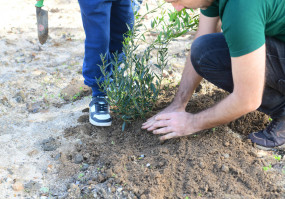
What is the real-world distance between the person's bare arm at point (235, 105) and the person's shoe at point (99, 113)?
39cm

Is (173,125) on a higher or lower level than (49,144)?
higher

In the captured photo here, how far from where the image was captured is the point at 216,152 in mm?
2322

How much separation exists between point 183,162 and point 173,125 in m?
0.25

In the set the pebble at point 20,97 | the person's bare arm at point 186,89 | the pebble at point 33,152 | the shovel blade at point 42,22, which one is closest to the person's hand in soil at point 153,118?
the person's bare arm at point 186,89

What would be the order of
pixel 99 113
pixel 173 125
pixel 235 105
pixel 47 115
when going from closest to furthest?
pixel 235 105 → pixel 173 125 → pixel 99 113 → pixel 47 115

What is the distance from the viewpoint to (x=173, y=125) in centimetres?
235

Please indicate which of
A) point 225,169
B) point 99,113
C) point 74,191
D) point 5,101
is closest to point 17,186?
point 74,191

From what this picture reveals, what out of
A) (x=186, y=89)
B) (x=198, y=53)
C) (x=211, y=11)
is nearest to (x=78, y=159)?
(x=186, y=89)

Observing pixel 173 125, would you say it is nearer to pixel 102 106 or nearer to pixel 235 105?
pixel 235 105

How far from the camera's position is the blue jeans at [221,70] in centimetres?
Result: 231

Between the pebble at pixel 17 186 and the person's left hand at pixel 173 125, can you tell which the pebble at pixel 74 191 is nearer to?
the pebble at pixel 17 186

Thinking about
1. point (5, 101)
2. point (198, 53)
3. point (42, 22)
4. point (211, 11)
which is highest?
point (211, 11)

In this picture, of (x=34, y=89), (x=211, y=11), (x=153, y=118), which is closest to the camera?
(x=211, y=11)

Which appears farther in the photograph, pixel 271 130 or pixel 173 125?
pixel 271 130
